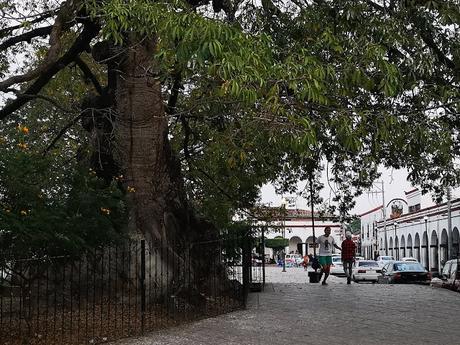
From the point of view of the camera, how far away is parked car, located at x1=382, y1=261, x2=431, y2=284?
2805cm

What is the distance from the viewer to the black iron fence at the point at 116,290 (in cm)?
796

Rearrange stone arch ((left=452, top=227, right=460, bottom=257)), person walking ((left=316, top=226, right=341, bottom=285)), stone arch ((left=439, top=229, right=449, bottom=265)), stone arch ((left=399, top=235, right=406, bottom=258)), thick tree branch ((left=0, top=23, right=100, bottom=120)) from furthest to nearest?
stone arch ((left=399, top=235, right=406, bottom=258)) < stone arch ((left=439, top=229, right=449, bottom=265)) < stone arch ((left=452, top=227, right=460, bottom=257)) < person walking ((left=316, top=226, right=341, bottom=285)) < thick tree branch ((left=0, top=23, right=100, bottom=120))

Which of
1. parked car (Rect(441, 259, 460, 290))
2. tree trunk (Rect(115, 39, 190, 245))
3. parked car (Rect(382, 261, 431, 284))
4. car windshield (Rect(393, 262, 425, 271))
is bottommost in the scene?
parked car (Rect(382, 261, 431, 284))

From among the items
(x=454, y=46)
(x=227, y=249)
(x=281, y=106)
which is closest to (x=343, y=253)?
(x=227, y=249)

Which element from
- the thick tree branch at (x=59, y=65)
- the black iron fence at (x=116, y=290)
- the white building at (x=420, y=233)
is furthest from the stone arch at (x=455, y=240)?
the thick tree branch at (x=59, y=65)

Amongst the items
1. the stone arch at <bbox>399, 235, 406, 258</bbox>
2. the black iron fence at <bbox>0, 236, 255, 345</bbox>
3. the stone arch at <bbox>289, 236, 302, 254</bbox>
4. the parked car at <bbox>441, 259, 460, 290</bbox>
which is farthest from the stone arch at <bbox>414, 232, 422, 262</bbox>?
the black iron fence at <bbox>0, 236, 255, 345</bbox>

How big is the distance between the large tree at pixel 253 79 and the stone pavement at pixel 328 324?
247cm

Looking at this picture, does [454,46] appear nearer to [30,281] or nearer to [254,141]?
[254,141]

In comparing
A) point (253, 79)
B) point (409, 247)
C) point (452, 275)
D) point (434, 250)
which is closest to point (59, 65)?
point (253, 79)

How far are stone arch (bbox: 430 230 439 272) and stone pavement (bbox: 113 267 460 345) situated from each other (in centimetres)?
3605

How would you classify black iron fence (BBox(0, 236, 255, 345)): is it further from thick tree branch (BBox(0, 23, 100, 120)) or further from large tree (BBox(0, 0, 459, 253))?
thick tree branch (BBox(0, 23, 100, 120))

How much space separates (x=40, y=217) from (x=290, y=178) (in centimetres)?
1446

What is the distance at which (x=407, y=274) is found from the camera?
92.4ft

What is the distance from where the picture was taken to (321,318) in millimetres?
10000
